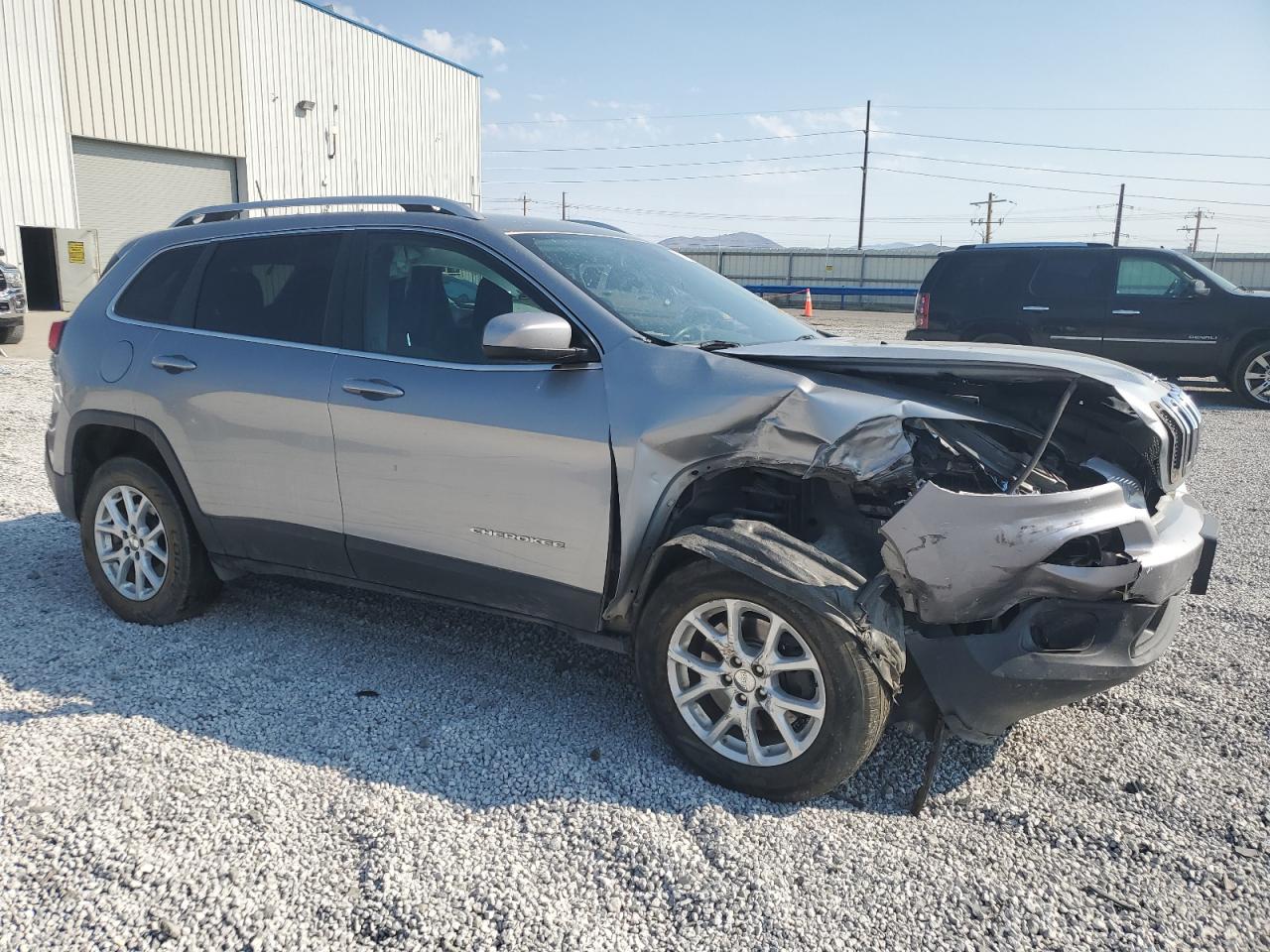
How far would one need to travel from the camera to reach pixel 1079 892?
2.67 meters

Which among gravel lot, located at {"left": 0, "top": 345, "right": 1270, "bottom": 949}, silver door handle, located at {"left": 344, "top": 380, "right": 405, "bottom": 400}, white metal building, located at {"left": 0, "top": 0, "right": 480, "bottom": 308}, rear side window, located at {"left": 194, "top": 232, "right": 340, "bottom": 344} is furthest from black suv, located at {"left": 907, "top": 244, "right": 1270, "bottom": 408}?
white metal building, located at {"left": 0, "top": 0, "right": 480, "bottom": 308}

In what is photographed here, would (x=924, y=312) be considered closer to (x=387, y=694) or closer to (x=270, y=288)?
(x=270, y=288)

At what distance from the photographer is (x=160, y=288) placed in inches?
178

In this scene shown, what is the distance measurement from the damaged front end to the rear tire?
34.6 feet

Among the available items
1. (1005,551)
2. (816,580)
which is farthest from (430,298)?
(1005,551)

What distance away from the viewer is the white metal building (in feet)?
67.8

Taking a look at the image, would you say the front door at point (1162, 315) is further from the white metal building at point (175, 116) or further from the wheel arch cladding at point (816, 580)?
the white metal building at point (175, 116)

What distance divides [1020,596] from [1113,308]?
11.3m

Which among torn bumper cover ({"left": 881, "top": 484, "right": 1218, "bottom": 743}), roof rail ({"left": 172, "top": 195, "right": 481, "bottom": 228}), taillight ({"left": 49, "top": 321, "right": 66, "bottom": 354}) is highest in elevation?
roof rail ({"left": 172, "top": 195, "right": 481, "bottom": 228})

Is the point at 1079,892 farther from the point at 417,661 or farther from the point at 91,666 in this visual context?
the point at 91,666

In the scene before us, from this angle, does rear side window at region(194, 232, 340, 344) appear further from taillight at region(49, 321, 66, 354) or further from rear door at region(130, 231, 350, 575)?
taillight at region(49, 321, 66, 354)

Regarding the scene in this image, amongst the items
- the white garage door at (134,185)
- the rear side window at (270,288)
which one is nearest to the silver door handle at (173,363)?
the rear side window at (270,288)

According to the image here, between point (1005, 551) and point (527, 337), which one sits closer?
point (1005, 551)

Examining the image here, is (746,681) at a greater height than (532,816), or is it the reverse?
(746,681)
